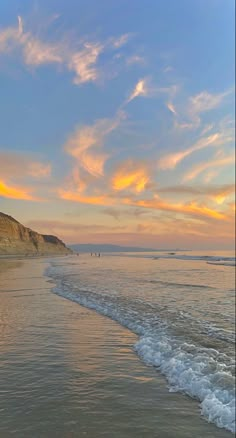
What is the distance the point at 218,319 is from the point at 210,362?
6138 mm

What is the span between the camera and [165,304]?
1825 centimetres

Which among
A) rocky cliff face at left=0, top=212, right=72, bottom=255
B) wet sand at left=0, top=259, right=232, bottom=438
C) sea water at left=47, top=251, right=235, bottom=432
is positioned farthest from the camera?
rocky cliff face at left=0, top=212, right=72, bottom=255

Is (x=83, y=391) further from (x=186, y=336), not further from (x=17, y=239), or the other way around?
(x=17, y=239)

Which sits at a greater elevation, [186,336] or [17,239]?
[17,239]

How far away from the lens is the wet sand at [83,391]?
215 inches

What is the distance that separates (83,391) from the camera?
22.4 ft

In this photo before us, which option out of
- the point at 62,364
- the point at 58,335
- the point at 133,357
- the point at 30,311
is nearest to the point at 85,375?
the point at 62,364

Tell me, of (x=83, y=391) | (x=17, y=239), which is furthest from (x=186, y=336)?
(x=17, y=239)

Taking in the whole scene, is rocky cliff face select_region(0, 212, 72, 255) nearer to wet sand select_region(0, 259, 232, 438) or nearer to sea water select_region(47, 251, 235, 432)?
sea water select_region(47, 251, 235, 432)

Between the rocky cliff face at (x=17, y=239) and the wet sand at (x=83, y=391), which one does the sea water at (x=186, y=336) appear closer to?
the wet sand at (x=83, y=391)

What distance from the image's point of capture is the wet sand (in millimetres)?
5453

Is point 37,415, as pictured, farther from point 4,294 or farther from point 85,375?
point 4,294

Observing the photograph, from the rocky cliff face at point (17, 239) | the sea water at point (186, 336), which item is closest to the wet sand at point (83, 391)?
the sea water at point (186, 336)

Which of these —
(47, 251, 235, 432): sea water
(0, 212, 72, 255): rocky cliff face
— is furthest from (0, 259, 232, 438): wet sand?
(0, 212, 72, 255): rocky cliff face
